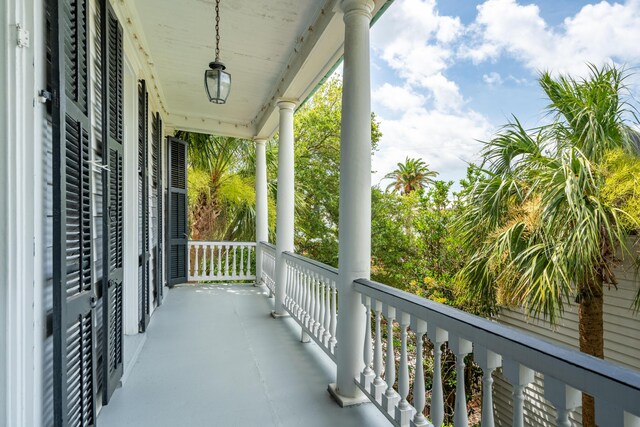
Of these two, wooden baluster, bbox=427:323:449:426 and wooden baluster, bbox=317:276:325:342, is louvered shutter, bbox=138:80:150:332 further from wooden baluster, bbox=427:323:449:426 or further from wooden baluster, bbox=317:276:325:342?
wooden baluster, bbox=427:323:449:426

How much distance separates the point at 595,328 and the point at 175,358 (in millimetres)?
4116

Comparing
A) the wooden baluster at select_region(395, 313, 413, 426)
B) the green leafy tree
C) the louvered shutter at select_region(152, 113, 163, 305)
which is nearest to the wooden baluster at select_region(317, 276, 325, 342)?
the wooden baluster at select_region(395, 313, 413, 426)

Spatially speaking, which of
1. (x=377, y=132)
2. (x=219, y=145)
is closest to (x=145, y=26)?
(x=219, y=145)

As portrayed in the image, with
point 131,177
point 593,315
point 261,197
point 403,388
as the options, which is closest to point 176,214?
point 261,197

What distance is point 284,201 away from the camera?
4547 mm

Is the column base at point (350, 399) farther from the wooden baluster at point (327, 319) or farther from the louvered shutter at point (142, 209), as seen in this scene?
the louvered shutter at point (142, 209)

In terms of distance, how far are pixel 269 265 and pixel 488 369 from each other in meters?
4.72

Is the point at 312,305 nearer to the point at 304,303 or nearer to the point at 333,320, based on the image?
the point at 304,303

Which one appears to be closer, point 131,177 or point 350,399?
point 350,399

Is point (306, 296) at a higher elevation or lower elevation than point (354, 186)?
lower

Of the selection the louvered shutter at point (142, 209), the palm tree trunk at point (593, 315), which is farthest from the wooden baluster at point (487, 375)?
the louvered shutter at point (142, 209)

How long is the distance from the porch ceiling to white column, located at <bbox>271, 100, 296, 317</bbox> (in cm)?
38

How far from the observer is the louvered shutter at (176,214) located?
18.7 feet

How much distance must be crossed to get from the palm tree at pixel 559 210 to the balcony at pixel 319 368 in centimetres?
178
